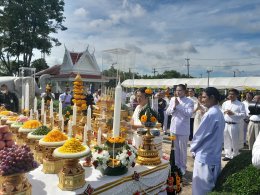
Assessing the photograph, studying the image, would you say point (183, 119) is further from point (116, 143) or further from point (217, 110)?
point (116, 143)

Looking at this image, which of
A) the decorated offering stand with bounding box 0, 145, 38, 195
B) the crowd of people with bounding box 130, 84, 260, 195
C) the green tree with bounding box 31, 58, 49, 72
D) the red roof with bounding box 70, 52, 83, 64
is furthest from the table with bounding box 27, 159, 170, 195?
the green tree with bounding box 31, 58, 49, 72

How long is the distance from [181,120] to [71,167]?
10.4ft

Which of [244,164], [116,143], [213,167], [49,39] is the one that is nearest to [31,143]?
[116,143]

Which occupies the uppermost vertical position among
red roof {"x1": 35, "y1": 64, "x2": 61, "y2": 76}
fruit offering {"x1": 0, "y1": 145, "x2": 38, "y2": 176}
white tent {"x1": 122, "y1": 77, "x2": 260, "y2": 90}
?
red roof {"x1": 35, "y1": 64, "x2": 61, "y2": 76}

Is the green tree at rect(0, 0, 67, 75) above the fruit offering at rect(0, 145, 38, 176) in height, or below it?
above

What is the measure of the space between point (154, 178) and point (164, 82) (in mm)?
29882

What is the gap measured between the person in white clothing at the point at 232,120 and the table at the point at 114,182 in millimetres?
4009

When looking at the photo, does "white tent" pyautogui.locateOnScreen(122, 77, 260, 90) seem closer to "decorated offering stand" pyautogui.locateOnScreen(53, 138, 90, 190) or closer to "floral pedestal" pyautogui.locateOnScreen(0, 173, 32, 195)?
"decorated offering stand" pyautogui.locateOnScreen(53, 138, 90, 190)

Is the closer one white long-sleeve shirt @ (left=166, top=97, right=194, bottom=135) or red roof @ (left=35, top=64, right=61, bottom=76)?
white long-sleeve shirt @ (left=166, top=97, right=194, bottom=135)

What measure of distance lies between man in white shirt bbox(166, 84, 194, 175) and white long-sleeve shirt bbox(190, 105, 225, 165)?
5.70 feet

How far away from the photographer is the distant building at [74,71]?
2531cm

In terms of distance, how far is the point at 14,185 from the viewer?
1.71m

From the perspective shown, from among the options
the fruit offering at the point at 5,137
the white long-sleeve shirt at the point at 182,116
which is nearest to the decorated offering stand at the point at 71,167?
the fruit offering at the point at 5,137

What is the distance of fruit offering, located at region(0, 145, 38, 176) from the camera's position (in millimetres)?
1646
